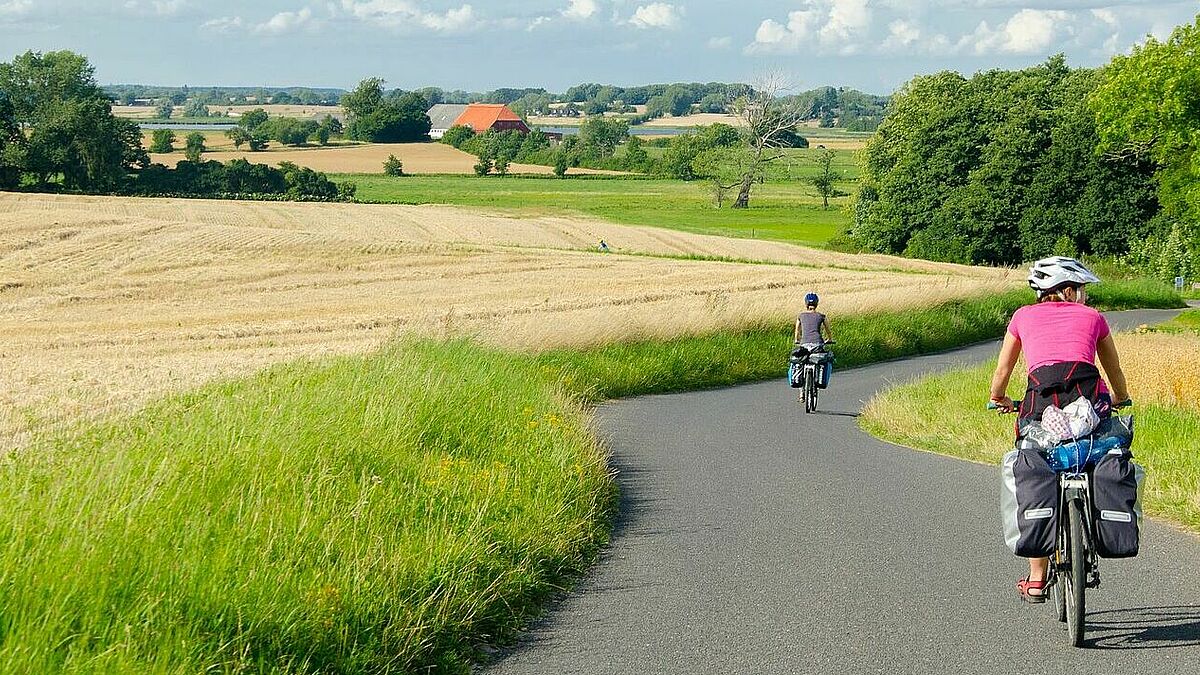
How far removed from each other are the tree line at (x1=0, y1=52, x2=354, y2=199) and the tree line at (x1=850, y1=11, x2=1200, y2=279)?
43.8m

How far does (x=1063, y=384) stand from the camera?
707cm

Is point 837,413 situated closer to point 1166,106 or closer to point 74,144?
point 1166,106

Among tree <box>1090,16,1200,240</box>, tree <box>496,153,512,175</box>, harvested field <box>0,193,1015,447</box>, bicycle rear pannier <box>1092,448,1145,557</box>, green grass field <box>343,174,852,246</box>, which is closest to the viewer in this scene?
bicycle rear pannier <box>1092,448,1145,557</box>

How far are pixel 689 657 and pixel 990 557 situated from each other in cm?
318

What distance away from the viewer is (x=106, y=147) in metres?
94.8

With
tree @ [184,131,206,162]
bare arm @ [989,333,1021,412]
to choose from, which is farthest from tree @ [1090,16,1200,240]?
tree @ [184,131,206,162]

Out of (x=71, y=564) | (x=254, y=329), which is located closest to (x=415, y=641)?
(x=71, y=564)

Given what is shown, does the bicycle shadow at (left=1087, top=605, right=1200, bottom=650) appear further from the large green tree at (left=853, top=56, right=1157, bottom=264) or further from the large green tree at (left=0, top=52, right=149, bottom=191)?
the large green tree at (left=0, top=52, right=149, bottom=191)

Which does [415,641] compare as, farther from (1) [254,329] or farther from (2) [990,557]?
(1) [254,329]

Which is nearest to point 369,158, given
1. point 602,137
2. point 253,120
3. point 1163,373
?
point 253,120

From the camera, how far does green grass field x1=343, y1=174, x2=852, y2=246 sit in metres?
90.0

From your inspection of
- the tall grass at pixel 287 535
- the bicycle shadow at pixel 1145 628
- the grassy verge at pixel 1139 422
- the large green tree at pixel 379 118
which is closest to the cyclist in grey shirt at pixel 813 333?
the grassy verge at pixel 1139 422

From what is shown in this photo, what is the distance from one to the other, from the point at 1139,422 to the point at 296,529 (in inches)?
386

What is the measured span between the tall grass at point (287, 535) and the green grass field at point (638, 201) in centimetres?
7287
